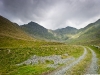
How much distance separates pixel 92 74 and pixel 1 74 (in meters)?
18.7

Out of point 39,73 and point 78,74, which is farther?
point 39,73

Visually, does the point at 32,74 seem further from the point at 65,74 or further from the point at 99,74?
the point at 99,74

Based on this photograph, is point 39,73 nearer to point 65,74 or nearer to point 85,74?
point 65,74

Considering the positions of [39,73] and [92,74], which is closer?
[92,74]

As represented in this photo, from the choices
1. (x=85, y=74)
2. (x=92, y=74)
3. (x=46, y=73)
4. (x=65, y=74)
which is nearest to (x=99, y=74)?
(x=92, y=74)

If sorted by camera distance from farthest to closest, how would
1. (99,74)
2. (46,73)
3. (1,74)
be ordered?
(1,74) < (46,73) < (99,74)

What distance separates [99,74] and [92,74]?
118 cm

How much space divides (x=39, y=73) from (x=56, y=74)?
11.4ft

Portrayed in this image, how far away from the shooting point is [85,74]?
1886cm

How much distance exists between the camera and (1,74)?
76.3 ft

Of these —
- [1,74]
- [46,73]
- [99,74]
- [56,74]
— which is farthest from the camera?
[1,74]

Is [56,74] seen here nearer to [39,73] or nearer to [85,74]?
[39,73]

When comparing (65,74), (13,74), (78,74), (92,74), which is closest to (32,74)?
(13,74)

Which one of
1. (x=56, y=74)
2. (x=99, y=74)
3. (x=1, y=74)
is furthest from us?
(x=1, y=74)
